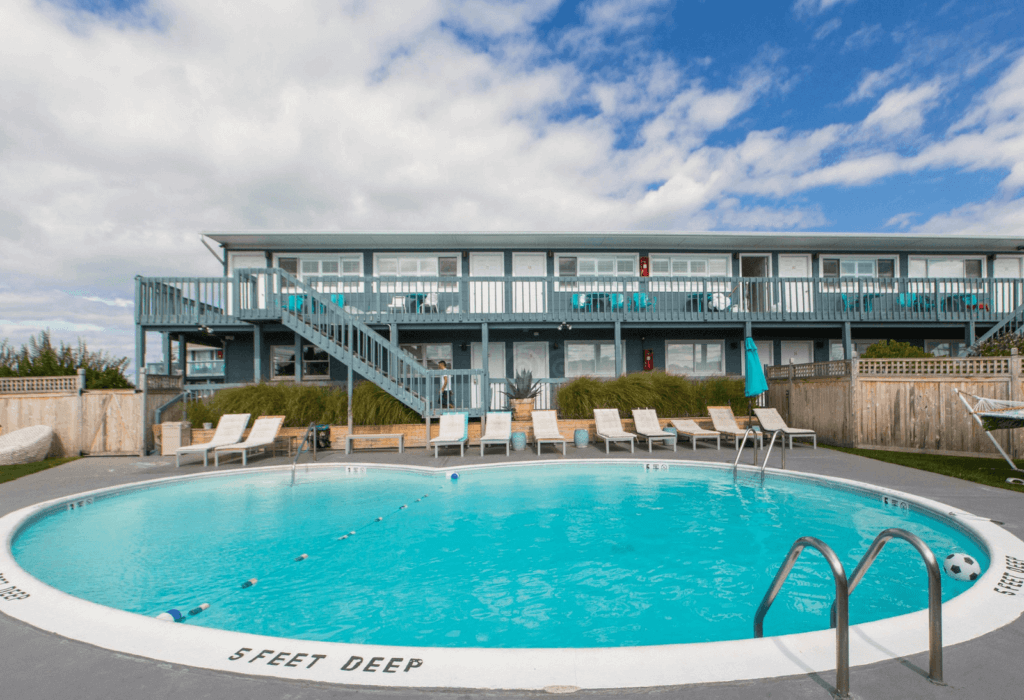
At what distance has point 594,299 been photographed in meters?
15.3

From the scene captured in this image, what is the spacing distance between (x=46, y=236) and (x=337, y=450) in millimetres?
36668

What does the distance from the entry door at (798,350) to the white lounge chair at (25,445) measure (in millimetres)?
22254

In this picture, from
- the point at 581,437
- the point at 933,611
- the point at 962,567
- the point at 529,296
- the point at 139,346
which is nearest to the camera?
the point at 933,611

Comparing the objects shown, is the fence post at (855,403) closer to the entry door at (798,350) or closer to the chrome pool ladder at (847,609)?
the entry door at (798,350)

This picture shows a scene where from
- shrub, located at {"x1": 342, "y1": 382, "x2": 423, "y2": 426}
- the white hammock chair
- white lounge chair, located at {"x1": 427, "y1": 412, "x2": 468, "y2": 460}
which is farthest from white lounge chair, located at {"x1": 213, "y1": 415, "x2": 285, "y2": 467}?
the white hammock chair

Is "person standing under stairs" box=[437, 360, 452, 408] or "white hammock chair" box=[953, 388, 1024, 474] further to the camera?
"person standing under stairs" box=[437, 360, 452, 408]

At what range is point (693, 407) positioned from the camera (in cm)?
1286

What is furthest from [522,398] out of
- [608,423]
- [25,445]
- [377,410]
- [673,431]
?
[25,445]

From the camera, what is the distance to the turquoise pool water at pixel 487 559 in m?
3.69

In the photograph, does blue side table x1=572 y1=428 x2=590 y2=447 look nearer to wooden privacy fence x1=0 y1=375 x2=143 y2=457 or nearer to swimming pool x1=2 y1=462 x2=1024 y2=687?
swimming pool x1=2 y1=462 x2=1024 y2=687

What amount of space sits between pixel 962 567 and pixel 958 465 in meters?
6.29

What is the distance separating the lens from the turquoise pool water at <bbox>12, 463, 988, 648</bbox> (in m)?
3.69

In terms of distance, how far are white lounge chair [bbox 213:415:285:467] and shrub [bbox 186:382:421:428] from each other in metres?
0.53

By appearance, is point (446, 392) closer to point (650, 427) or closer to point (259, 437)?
point (259, 437)
